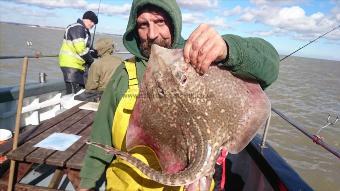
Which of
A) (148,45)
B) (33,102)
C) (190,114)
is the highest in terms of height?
(148,45)

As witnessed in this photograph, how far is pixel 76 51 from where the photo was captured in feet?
26.8

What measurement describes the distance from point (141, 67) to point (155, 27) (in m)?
0.32

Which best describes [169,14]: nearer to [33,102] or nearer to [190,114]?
[190,114]

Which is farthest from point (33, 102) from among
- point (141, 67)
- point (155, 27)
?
point (155, 27)

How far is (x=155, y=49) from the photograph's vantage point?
1.76 m

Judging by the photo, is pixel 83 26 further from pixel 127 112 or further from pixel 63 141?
pixel 127 112

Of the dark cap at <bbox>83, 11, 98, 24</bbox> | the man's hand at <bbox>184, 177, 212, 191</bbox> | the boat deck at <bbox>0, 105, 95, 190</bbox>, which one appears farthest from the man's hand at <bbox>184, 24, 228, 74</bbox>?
the dark cap at <bbox>83, 11, 98, 24</bbox>

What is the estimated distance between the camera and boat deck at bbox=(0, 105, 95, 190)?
3461 millimetres

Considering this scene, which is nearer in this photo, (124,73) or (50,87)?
(124,73)

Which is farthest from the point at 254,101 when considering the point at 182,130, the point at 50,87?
the point at 50,87

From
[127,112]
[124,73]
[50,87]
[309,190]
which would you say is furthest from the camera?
[50,87]

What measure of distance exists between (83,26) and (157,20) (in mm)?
Result: 6289

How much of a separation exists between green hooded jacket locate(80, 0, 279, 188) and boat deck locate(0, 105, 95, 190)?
0.92m

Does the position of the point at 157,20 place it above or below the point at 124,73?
above
